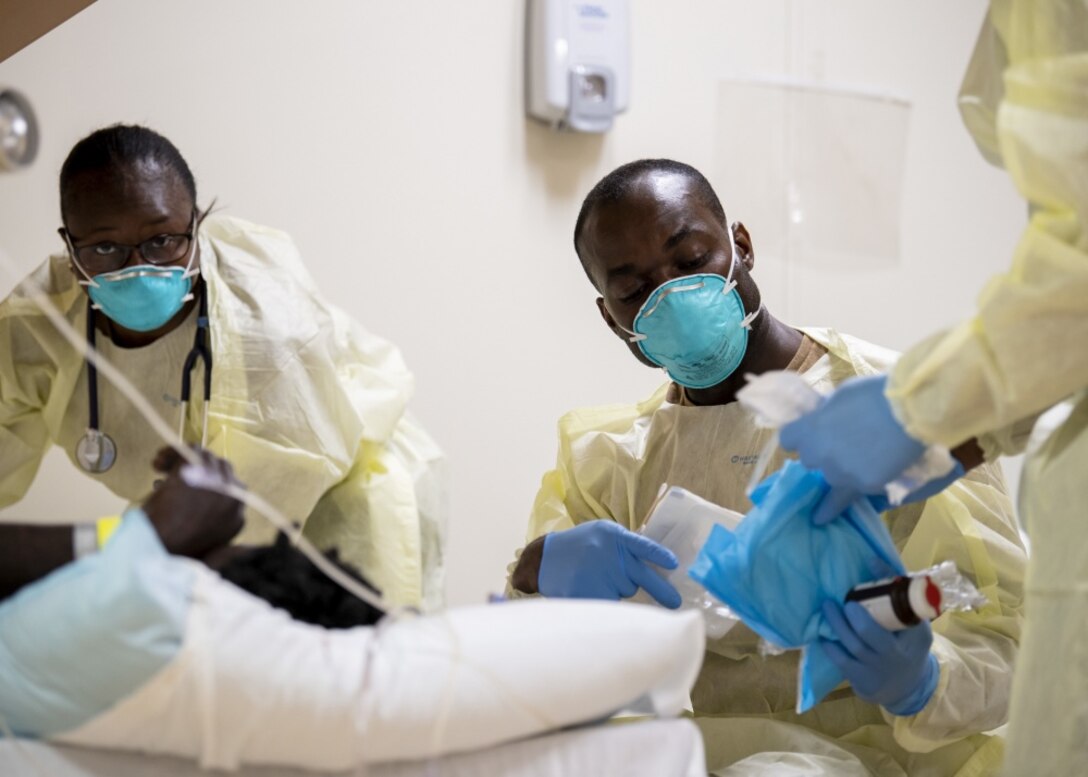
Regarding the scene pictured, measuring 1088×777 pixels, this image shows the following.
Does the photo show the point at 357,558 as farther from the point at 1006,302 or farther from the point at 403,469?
the point at 1006,302

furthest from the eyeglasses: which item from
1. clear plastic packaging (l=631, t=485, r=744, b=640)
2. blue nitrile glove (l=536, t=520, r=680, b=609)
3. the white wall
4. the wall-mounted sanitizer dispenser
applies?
the wall-mounted sanitizer dispenser

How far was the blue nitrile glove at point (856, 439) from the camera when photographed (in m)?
1.26

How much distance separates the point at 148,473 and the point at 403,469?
43cm

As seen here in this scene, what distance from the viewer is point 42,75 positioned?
7.59 ft

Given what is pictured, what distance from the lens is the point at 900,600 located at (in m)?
1.30

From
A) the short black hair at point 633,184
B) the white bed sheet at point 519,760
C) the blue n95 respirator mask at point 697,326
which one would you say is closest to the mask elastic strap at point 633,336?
the blue n95 respirator mask at point 697,326

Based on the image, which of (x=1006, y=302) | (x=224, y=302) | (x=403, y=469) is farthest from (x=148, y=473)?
(x=1006, y=302)

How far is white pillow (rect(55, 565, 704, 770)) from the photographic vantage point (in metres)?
1.00

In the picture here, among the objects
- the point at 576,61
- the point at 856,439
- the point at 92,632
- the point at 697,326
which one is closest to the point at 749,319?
the point at 697,326

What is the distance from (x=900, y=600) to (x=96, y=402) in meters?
1.29

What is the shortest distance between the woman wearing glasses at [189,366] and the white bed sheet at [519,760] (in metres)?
0.75

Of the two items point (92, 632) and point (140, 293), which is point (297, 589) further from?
point (140, 293)

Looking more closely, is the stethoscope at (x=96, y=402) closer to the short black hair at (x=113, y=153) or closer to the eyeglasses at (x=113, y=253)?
the eyeglasses at (x=113, y=253)

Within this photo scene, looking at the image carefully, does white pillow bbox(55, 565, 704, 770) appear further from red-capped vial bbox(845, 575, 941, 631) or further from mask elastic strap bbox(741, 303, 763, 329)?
mask elastic strap bbox(741, 303, 763, 329)
